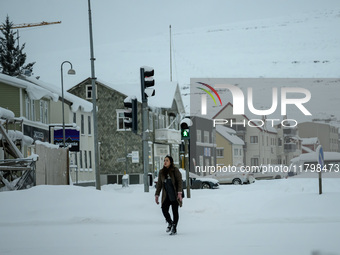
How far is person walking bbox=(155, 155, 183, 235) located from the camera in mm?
14172

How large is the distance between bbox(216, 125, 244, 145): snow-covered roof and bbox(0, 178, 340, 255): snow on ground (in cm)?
7061

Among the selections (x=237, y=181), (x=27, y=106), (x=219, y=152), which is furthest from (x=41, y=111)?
(x=219, y=152)

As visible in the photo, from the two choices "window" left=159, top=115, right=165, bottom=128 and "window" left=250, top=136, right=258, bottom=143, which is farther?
"window" left=250, top=136, right=258, bottom=143

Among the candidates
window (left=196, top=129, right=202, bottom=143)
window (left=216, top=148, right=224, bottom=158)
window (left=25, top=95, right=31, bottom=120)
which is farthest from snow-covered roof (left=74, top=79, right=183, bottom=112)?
window (left=216, top=148, right=224, bottom=158)

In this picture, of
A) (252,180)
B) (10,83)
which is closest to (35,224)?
(10,83)

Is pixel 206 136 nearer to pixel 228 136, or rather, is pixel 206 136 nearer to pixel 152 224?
pixel 228 136

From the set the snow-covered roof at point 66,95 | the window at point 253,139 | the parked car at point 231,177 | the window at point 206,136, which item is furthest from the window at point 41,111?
the window at point 253,139

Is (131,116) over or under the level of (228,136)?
over

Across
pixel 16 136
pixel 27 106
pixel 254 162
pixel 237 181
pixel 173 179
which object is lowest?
pixel 254 162

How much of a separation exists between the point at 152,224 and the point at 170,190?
11.4ft

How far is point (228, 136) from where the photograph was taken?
96438mm

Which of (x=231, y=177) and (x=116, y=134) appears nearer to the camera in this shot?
(x=231, y=177)

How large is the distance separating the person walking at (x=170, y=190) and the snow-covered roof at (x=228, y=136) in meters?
80.5

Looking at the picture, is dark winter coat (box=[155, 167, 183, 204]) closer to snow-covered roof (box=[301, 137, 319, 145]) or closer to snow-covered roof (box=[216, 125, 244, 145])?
snow-covered roof (box=[216, 125, 244, 145])
